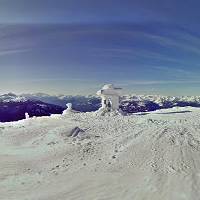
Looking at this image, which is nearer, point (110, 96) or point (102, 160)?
point (102, 160)

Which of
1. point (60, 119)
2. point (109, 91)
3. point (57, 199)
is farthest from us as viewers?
point (109, 91)

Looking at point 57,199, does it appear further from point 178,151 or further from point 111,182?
point 178,151

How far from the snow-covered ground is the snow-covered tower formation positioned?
10.8 m

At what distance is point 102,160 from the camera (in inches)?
1170

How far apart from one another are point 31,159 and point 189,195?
1439 cm

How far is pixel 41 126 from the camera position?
42375mm

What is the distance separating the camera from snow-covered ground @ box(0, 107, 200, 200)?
23016 mm

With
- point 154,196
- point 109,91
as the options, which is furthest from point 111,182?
point 109,91

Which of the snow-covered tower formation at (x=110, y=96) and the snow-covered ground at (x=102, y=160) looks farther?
the snow-covered tower formation at (x=110, y=96)

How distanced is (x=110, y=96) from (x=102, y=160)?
27398 mm

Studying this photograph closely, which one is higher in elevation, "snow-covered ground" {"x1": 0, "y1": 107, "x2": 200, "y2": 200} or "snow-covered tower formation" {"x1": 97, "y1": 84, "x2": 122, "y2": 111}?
"snow-covered tower formation" {"x1": 97, "y1": 84, "x2": 122, "y2": 111}

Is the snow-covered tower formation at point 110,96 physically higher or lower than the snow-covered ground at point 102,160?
higher

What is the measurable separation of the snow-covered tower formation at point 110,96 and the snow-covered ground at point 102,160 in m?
10.8

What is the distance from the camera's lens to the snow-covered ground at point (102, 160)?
2302 centimetres
